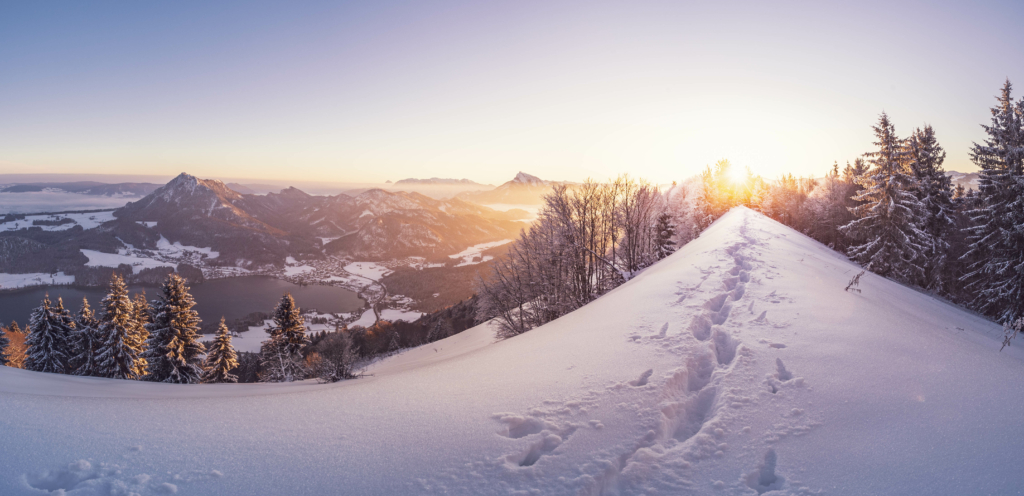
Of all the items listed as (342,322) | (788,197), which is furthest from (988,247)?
(342,322)

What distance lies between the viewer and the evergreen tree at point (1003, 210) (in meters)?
20.4

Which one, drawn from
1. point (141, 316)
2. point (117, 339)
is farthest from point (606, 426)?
point (141, 316)

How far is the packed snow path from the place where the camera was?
10.3ft

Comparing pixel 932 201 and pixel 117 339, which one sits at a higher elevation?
pixel 932 201

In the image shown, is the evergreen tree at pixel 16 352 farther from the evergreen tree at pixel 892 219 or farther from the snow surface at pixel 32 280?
the snow surface at pixel 32 280

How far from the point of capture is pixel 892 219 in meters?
26.3

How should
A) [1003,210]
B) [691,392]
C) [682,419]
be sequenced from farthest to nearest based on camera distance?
[1003,210] → [691,392] → [682,419]

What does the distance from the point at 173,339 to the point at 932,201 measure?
55.5 metres

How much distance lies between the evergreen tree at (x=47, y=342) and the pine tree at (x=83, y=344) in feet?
1.89

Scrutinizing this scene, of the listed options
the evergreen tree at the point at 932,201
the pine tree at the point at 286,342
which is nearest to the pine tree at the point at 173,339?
the pine tree at the point at 286,342

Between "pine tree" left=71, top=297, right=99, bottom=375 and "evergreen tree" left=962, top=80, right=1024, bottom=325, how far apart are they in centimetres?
5688

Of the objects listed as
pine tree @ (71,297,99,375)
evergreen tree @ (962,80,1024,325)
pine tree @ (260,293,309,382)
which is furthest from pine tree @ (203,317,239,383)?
evergreen tree @ (962,80,1024,325)

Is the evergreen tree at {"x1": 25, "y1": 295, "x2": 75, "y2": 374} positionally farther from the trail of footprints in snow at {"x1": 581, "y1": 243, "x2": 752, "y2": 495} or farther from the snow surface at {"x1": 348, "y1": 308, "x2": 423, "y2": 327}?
the snow surface at {"x1": 348, "y1": 308, "x2": 423, "y2": 327}

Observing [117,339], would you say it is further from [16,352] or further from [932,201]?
[932,201]
